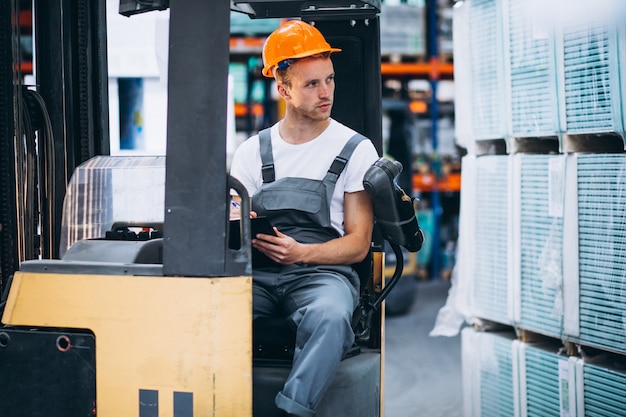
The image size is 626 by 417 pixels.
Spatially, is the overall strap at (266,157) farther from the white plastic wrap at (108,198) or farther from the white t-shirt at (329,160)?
the white plastic wrap at (108,198)

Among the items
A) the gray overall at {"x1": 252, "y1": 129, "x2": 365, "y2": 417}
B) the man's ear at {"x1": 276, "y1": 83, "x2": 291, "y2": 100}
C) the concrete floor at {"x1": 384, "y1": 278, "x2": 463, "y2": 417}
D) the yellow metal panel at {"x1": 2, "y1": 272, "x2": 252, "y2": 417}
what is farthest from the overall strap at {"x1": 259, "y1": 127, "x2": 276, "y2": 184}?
the concrete floor at {"x1": 384, "y1": 278, "x2": 463, "y2": 417}

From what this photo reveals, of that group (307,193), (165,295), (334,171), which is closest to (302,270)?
(307,193)

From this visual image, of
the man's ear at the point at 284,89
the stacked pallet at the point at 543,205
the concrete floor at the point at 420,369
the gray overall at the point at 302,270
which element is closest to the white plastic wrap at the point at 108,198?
the gray overall at the point at 302,270

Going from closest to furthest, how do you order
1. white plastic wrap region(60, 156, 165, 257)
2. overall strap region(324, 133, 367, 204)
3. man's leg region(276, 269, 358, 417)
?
man's leg region(276, 269, 358, 417) → white plastic wrap region(60, 156, 165, 257) → overall strap region(324, 133, 367, 204)

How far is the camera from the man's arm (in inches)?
115

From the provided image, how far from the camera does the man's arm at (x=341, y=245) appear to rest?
9.55ft

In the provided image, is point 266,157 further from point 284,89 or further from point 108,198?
point 108,198

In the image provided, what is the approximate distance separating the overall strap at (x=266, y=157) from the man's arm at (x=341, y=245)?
0.24 metres

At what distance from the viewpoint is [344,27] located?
11.4 ft

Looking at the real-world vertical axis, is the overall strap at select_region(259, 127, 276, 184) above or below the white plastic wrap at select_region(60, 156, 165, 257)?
above

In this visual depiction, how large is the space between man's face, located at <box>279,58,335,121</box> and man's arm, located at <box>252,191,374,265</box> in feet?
1.22

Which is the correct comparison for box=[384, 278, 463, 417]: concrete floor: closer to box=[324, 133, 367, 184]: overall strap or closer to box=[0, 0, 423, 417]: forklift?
box=[0, 0, 423, 417]: forklift

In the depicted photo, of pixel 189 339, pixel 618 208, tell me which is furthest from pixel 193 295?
pixel 618 208

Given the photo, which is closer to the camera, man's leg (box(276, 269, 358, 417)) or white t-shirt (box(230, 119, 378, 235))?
man's leg (box(276, 269, 358, 417))
